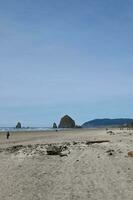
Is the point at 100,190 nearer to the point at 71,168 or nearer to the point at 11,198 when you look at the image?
the point at 11,198

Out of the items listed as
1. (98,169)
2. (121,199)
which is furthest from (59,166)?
(121,199)

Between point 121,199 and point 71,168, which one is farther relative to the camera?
point 71,168

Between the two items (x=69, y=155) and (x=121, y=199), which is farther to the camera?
(x=69, y=155)

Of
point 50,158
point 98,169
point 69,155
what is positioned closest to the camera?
point 98,169

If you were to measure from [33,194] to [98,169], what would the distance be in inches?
190

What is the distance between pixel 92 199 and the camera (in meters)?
12.2

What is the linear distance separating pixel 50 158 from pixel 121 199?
962 cm

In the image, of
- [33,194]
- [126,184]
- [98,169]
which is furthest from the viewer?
[98,169]

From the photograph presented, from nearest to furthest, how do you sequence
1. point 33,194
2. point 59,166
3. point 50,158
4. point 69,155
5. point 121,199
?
point 121,199 < point 33,194 < point 59,166 < point 50,158 < point 69,155

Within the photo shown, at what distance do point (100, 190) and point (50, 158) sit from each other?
8.33 m

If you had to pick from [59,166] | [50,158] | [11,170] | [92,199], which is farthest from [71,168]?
[92,199]

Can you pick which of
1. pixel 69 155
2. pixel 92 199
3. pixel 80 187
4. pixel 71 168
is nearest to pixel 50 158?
pixel 69 155

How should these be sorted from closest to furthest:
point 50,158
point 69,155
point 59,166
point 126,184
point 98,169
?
point 126,184 → point 98,169 → point 59,166 → point 50,158 → point 69,155

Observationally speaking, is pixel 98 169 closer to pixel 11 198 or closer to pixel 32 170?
pixel 32 170
